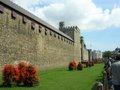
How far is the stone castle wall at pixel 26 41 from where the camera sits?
2155cm

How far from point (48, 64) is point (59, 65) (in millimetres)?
7903

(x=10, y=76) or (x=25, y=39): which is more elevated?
(x=25, y=39)

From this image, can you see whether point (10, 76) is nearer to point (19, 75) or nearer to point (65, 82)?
point (19, 75)

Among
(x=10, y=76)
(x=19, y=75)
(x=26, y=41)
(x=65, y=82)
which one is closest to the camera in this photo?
(x=10, y=76)

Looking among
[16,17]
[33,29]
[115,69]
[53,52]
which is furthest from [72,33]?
[115,69]

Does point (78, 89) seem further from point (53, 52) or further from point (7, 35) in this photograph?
point (53, 52)

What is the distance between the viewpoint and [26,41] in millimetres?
26719

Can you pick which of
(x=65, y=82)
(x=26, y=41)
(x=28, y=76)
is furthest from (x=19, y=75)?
(x=26, y=41)

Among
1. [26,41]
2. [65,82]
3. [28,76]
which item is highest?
[26,41]

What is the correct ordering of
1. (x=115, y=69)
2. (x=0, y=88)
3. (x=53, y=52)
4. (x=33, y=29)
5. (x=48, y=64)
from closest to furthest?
(x=115, y=69) → (x=0, y=88) → (x=33, y=29) → (x=48, y=64) → (x=53, y=52)

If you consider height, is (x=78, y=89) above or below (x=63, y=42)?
below

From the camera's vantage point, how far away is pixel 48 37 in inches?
1437

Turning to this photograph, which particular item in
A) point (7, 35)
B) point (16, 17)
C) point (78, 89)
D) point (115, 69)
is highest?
point (16, 17)

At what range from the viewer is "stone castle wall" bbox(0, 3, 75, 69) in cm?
2155
